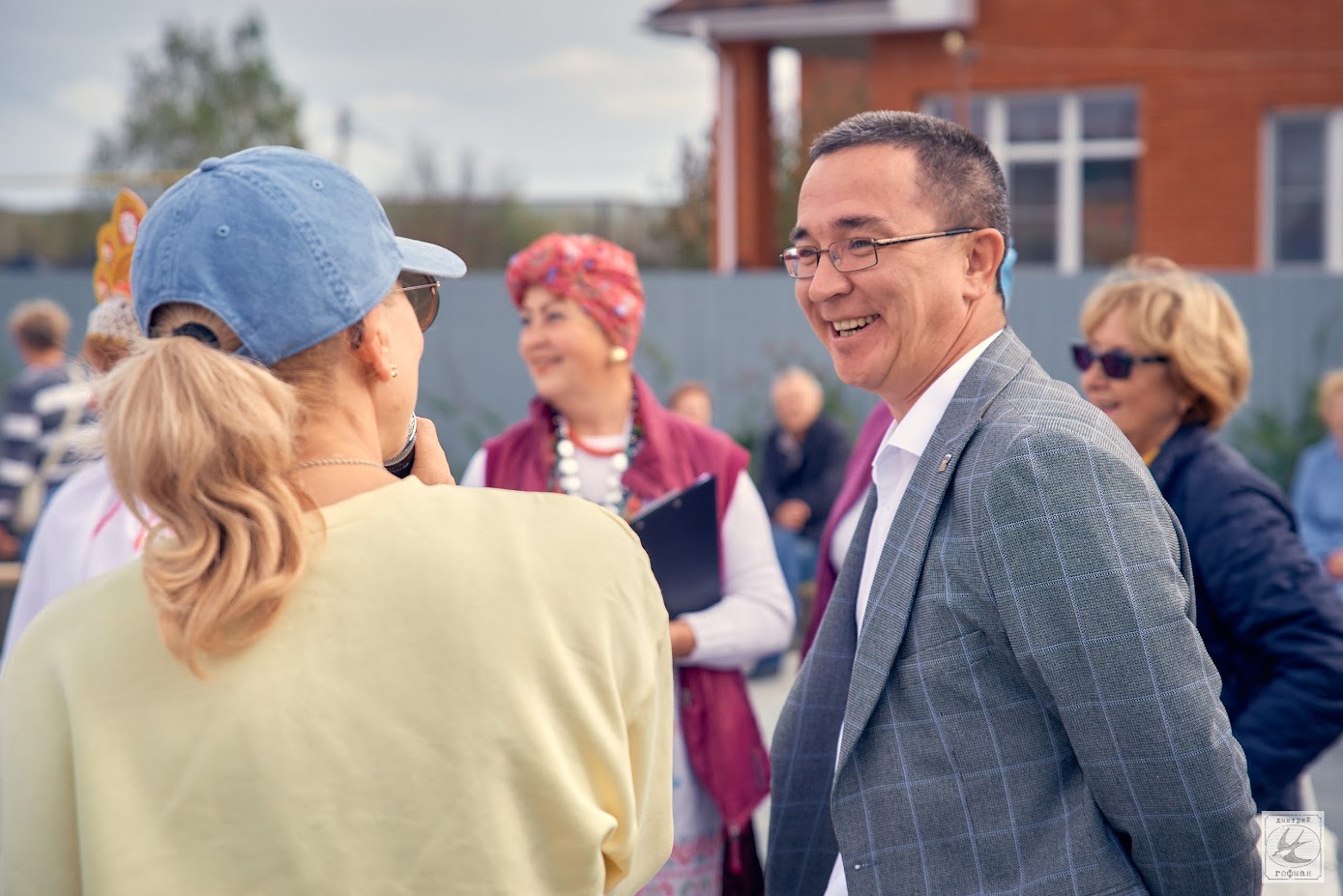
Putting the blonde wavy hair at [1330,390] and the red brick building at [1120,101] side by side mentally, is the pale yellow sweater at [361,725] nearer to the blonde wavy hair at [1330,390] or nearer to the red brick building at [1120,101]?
the blonde wavy hair at [1330,390]

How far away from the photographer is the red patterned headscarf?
3410 mm

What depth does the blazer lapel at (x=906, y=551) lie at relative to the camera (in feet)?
6.11

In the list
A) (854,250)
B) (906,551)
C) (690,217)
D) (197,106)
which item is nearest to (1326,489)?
(854,250)

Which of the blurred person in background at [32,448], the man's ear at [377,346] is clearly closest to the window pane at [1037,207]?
the blurred person in background at [32,448]

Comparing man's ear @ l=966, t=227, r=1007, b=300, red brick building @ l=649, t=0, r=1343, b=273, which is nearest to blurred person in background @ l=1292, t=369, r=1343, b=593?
man's ear @ l=966, t=227, r=1007, b=300

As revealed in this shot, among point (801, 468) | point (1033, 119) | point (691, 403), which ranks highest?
point (1033, 119)

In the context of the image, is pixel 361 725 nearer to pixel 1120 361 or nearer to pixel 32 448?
pixel 1120 361

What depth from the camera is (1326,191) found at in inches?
552

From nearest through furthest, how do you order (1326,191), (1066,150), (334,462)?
(334,462) < (1326,191) < (1066,150)

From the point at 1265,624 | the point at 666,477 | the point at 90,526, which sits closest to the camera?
the point at 1265,624

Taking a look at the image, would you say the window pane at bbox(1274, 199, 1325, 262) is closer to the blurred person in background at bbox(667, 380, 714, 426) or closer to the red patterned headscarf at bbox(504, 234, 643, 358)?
the blurred person in background at bbox(667, 380, 714, 426)

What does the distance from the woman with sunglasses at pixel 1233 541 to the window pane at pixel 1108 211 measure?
12456 millimetres

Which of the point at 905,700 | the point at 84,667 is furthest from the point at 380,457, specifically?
the point at 905,700

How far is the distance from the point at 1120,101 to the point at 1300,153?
77.9 inches
